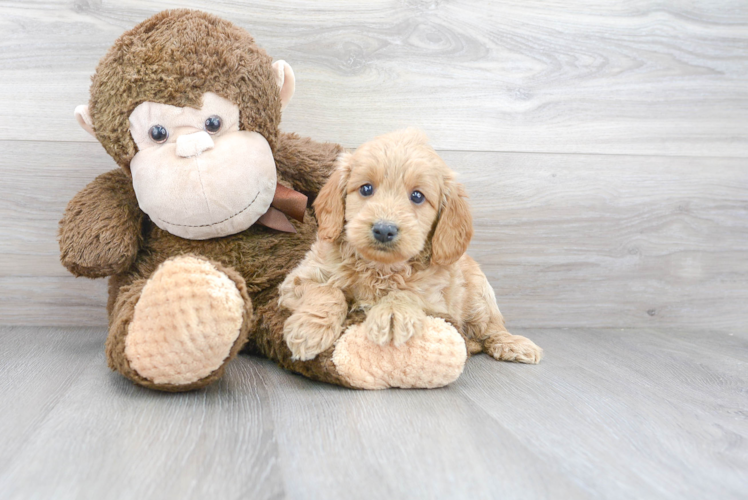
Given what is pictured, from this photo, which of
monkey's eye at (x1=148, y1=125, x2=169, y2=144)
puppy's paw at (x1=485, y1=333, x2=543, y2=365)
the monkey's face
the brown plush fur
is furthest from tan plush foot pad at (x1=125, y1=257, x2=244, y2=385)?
puppy's paw at (x1=485, y1=333, x2=543, y2=365)

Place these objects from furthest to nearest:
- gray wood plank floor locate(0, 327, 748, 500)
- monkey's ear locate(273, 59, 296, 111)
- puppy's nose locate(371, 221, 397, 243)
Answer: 1. monkey's ear locate(273, 59, 296, 111)
2. puppy's nose locate(371, 221, 397, 243)
3. gray wood plank floor locate(0, 327, 748, 500)

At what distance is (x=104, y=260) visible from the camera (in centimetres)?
133

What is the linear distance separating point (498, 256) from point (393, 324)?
2.75 feet

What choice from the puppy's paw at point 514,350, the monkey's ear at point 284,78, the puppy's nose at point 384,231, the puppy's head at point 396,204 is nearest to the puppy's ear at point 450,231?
the puppy's head at point 396,204

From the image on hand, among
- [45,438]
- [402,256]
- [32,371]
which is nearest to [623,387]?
[402,256]

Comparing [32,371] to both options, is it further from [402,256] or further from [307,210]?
[402,256]

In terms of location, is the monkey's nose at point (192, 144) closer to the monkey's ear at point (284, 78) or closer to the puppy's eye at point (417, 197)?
the monkey's ear at point (284, 78)

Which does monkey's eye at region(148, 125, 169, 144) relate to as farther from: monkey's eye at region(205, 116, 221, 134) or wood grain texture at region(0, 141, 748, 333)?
wood grain texture at region(0, 141, 748, 333)

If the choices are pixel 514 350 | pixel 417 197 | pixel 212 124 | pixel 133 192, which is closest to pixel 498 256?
pixel 514 350

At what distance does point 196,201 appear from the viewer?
127 centimetres

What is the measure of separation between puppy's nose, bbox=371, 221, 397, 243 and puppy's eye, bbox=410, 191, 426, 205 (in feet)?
0.36

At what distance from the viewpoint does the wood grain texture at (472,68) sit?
164 cm

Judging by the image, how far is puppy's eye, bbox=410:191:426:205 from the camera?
1243 mm

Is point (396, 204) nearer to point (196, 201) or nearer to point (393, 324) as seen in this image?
point (393, 324)
